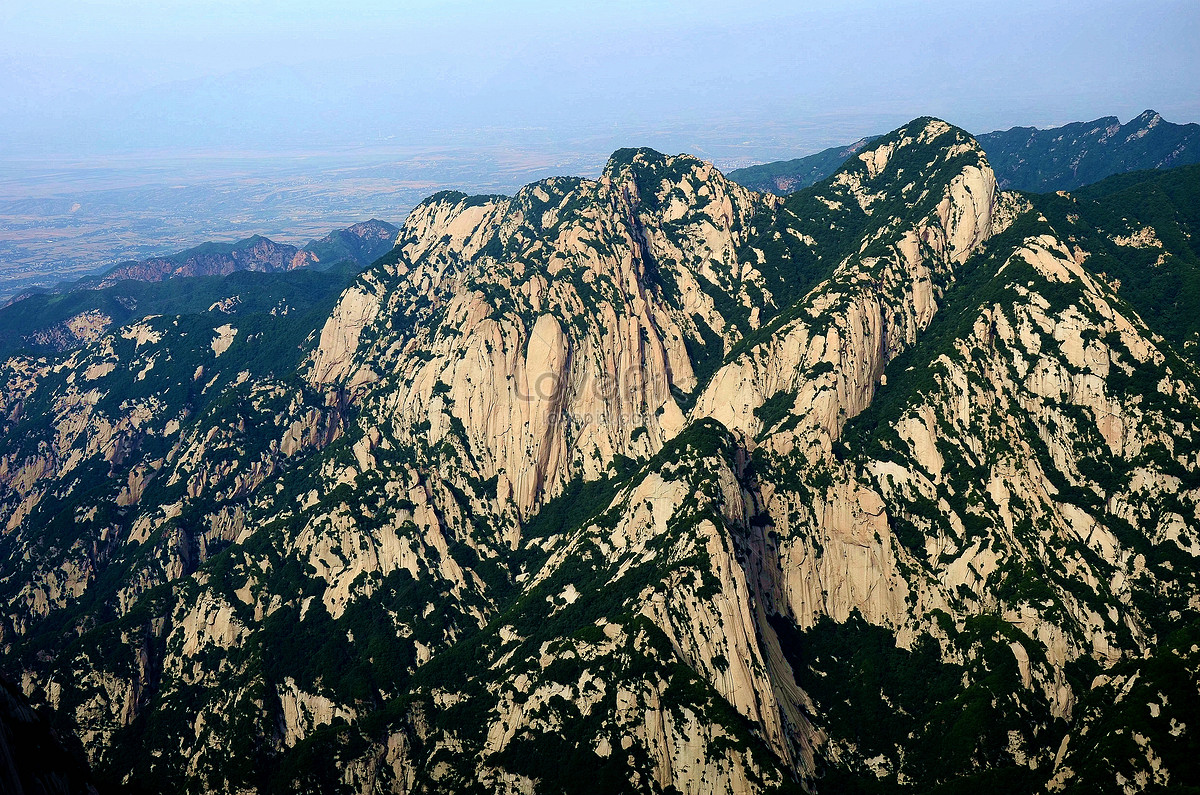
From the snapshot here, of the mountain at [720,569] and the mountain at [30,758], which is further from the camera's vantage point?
the mountain at [720,569]

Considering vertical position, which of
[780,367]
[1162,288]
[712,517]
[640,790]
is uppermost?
[1162,288]

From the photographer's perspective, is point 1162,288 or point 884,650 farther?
point 1162,288

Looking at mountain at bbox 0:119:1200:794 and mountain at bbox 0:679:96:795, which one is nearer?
mountain at bbox 0:679:96:795

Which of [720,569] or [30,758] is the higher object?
[30,758]

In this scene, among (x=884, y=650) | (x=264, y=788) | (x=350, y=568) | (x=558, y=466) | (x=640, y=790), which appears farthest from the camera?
(x=558, y=466)

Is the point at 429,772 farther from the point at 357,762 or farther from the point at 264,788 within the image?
the point at 264,788

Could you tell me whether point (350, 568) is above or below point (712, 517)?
below

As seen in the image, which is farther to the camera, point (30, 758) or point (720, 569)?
point (720, 569)

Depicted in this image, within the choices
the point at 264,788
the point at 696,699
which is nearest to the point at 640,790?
the point at 696,699
